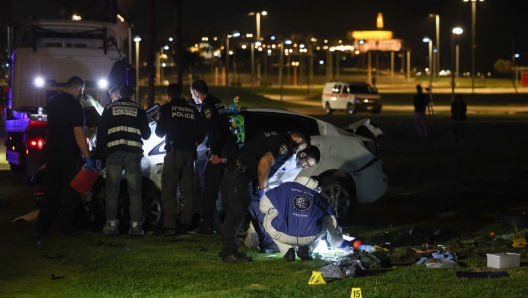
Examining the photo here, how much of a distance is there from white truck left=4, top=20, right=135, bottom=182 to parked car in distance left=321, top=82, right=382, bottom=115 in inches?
1149

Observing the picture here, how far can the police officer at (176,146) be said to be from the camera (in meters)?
10.2

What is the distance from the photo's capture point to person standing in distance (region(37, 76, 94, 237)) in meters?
9.95

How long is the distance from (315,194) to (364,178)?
129 inches

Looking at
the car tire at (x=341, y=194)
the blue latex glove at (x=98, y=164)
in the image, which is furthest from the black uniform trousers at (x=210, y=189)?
the car tire at (x=341, y=194)

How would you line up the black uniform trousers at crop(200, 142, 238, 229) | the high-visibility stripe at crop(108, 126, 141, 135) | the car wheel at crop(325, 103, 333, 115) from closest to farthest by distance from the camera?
1. the high-visibility stripe at crop(108, 126, 141, 135)
2. the black uniform trousers at crop(200, 142, 238, 229)
3. the car wheel at crop(325, 103, 333, 115)

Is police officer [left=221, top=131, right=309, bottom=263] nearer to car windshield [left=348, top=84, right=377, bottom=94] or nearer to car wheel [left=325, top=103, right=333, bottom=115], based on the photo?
car windshield [left=348, top=84, right=377, bottom=94]

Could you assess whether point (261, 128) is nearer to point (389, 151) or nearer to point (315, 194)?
point (315, 194)

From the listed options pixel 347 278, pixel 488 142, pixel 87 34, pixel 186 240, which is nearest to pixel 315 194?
pixel 347 278

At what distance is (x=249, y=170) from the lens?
26.9 ft

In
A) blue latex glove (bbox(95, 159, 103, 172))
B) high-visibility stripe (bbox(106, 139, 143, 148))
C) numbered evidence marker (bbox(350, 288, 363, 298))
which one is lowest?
numbered evidence marker (bbox(350, 288, 363, 298))

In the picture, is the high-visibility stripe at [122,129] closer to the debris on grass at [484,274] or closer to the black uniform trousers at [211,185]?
the black uniform trousers at [211,185]

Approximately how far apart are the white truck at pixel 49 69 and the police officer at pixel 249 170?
8.97 meters

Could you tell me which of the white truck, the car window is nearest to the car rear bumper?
the car window

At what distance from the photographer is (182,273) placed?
303 inches
